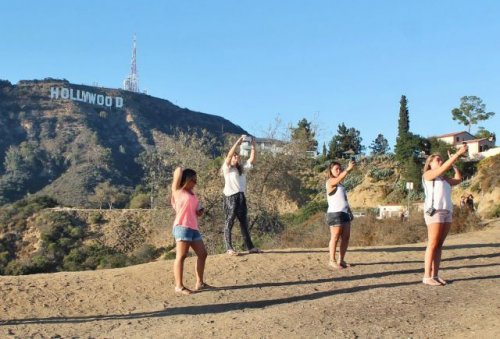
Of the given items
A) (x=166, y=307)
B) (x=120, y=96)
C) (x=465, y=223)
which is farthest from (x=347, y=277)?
(x=120, y=96)

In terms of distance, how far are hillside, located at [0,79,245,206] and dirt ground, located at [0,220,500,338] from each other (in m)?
64.6

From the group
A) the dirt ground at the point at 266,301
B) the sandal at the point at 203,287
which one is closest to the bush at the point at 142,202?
the dirt ground at the point at 266,301

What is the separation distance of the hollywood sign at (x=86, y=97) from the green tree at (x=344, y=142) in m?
63.9

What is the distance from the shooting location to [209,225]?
20703 mm

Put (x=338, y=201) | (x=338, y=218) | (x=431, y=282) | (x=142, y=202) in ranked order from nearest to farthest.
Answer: (x=431, y=282) → (x=338, y=218) → (x=338, y=201) → (x=142, y=202)

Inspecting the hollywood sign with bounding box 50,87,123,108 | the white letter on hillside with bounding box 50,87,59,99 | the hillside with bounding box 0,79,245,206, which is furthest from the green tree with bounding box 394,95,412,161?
the white letter on hillside with bounding box 50,87,59,99

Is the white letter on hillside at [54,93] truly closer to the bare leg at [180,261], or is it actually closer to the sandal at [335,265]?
the sandal at [335,265]

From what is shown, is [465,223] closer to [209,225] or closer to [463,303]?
[209,225]

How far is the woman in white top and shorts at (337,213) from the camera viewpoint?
8516 millimetres

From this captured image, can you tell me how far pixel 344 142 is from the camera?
59.7 m

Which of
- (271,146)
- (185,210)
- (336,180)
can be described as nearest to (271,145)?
(271,146)

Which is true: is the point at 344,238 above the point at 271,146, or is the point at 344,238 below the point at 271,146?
below

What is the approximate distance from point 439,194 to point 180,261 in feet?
10.7

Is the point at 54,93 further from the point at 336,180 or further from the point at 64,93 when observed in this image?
the point at 336,180
